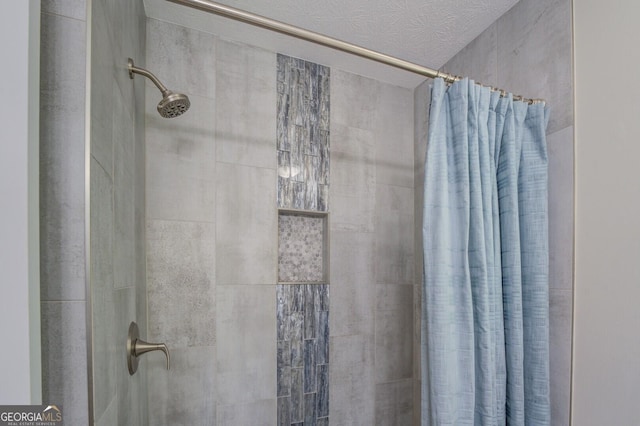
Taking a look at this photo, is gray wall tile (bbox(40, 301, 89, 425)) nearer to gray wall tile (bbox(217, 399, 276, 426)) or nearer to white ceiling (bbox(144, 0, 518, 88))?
gray wall tile (bbox(217, 399, 276, 426))

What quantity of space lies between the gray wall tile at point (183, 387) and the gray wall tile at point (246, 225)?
33cm

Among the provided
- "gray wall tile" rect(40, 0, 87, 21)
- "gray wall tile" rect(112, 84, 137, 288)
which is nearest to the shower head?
"gray wall tile" rect(112, 84, 137, 288)

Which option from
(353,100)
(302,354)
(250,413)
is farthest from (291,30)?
(250,413)

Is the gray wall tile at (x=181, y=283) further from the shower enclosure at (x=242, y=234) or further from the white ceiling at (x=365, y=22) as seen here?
the white ceiling at (x=365, y=22)

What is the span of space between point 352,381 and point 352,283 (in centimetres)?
49

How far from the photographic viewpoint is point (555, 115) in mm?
1201

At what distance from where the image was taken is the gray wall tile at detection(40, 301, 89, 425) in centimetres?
59

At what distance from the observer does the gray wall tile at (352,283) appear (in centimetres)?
173

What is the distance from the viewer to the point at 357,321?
1769 millimetres

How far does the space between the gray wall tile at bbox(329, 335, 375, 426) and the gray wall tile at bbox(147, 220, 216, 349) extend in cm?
63

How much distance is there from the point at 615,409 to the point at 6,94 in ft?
5.13

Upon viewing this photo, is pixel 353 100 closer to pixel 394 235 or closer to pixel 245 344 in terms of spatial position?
pixel 394 235

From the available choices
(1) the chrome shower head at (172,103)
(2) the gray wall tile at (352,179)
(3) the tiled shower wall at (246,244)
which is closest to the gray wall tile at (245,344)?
(3) the tiled shower wall at (246,244)

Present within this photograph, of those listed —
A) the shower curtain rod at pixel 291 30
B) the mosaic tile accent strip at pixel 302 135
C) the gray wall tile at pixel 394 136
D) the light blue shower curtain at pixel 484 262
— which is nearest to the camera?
the shower curtain rod at pixel 291 30
